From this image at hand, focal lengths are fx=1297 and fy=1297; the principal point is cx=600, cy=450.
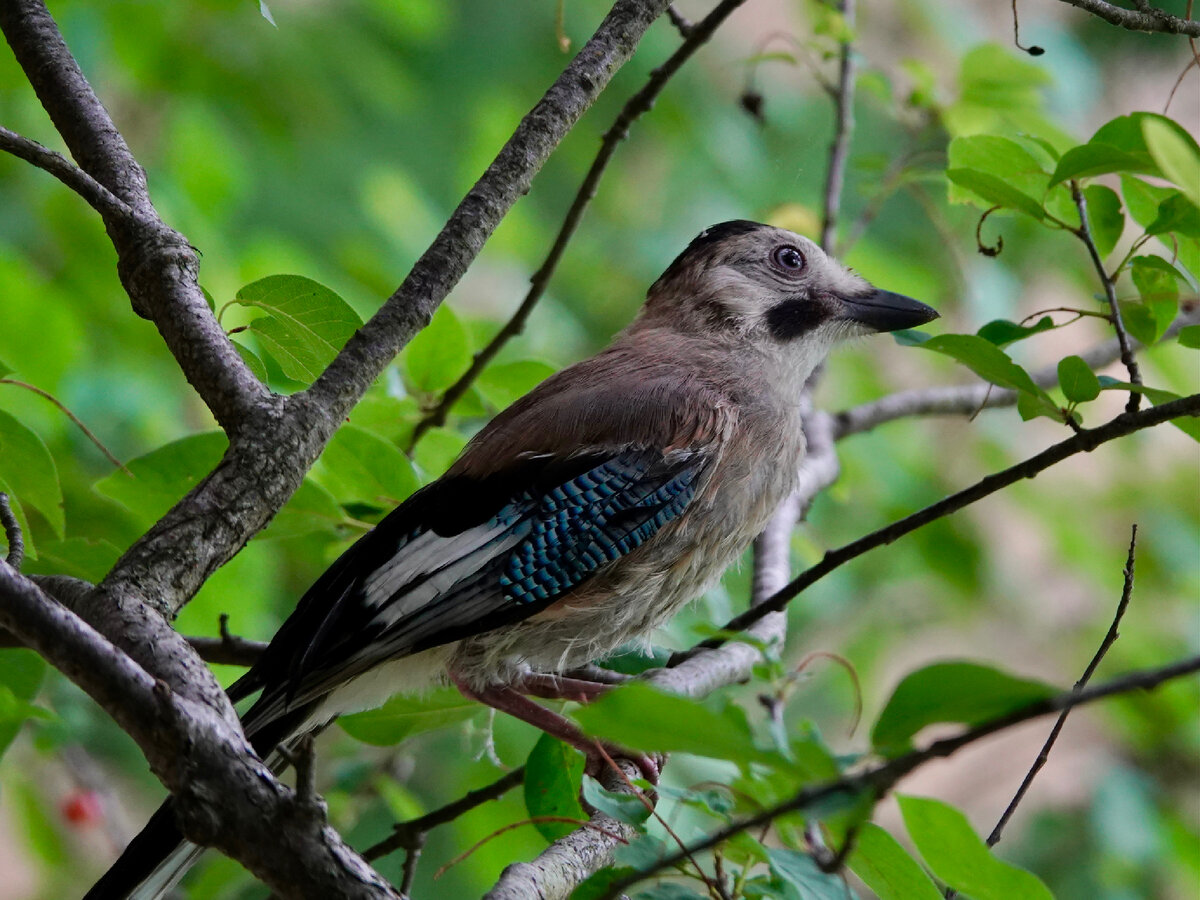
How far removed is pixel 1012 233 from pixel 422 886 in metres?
3.37

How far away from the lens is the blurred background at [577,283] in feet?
11.0

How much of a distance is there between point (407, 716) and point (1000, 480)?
1.13m

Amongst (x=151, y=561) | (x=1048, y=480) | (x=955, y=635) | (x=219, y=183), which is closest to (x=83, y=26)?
(x=219, y=183)


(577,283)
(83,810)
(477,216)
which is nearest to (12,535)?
(477,216)

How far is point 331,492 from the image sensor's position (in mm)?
2529

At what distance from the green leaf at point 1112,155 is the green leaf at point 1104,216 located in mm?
260

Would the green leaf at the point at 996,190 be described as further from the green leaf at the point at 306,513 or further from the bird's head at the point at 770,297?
the green leaf at the point at 306,513

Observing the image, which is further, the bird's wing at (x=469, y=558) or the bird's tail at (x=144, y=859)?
the bird's wing at (x=469, y=558)

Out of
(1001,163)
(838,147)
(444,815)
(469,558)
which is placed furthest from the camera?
(838,147)

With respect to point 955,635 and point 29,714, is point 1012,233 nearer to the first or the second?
point 955,635

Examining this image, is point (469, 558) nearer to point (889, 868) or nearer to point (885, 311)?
point (889, 868)

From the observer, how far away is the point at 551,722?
88.9 inches

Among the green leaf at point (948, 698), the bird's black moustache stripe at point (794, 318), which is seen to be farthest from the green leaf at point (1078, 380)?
the bird's black moustache stripe at point (794, 318)

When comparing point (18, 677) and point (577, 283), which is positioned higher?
point (577, 283)
